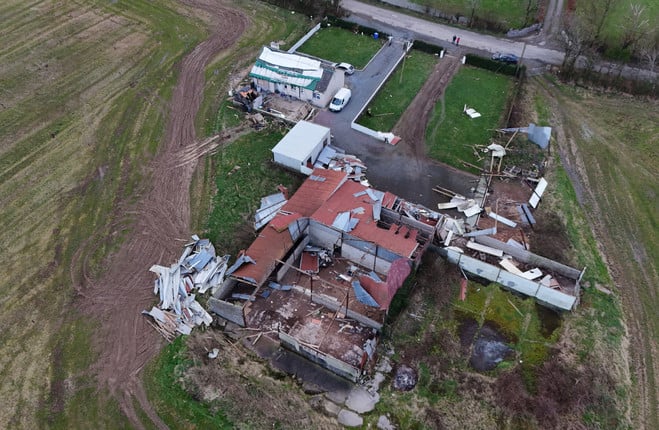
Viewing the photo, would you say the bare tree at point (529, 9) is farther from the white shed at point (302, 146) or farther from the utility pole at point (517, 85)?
the white shed at point (302, 146)

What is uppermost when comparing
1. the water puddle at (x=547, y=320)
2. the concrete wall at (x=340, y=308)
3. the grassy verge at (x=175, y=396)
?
the water puddle at (x=547, y=320)

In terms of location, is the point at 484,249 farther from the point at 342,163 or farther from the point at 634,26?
the point at 634,26

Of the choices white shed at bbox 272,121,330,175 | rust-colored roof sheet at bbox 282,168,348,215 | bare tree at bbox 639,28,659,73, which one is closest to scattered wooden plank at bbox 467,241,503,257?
rust-colored roof sheet at bbox 282,168,348,215

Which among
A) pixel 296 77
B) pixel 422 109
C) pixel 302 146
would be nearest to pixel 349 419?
pixel 302 146

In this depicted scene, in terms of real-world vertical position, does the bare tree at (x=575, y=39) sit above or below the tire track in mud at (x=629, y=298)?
above

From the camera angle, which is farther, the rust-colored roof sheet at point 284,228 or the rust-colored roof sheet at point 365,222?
the rust-colored roof sheet at point 365,222

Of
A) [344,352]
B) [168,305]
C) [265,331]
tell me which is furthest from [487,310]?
[168,305]

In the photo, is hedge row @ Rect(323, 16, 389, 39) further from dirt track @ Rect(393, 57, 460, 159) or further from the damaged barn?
the damaged barn

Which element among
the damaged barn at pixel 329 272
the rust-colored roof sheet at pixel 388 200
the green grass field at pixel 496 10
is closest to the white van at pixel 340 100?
the damaged barn at pixel 329 272
